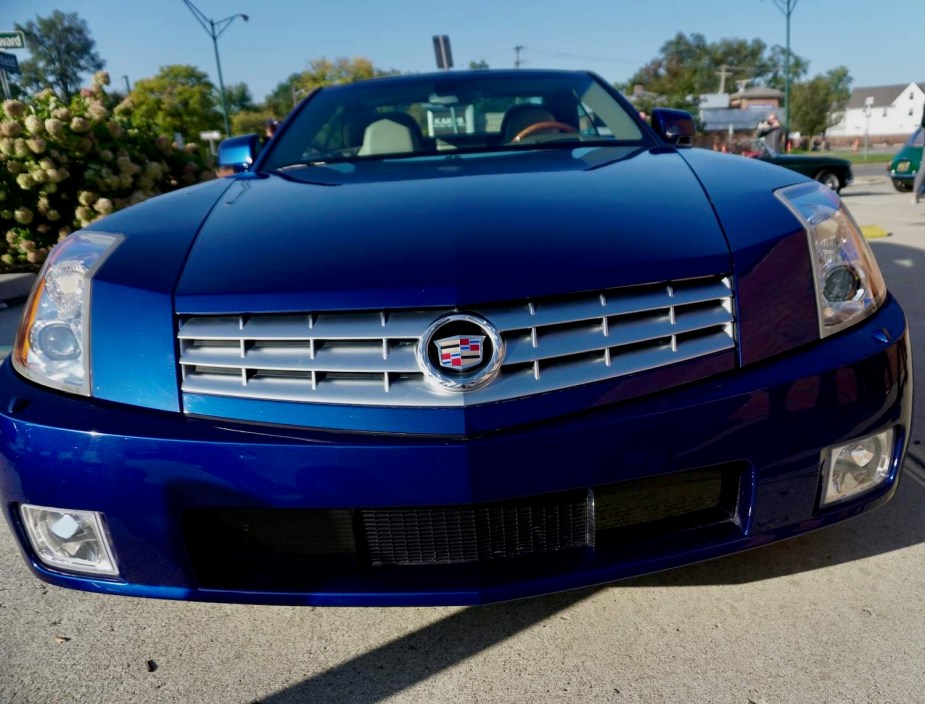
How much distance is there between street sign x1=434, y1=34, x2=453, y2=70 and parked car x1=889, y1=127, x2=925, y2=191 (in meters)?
9.18

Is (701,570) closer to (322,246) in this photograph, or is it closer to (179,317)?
(322,246)

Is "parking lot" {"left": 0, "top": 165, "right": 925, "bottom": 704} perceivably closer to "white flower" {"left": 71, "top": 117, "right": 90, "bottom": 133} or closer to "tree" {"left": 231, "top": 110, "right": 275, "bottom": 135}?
"white flower" {"left": 71, "top": 117, "right": 90, "bottom": 133}

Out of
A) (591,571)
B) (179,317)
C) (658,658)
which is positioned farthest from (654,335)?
(179,317)

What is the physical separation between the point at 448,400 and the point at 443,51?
694cm

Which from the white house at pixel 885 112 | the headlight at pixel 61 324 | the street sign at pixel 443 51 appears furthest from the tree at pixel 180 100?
the white house at pixel 885 112

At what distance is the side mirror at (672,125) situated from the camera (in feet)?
9.48

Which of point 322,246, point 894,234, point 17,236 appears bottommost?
point 894,234

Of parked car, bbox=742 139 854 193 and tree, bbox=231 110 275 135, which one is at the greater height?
tree, bbox=231 110 275 135

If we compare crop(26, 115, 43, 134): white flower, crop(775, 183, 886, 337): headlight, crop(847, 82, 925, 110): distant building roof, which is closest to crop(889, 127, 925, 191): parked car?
crop(26, 115, 43, 134): white flower

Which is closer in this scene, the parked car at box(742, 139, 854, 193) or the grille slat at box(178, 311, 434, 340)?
the grille slat at box(178, 311, 434, 340)

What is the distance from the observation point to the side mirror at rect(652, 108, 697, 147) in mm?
2889

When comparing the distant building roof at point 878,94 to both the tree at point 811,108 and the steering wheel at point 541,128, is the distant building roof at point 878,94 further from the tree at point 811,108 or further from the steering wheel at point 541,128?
the steering wheel at point 541,128

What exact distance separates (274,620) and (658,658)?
89 cm

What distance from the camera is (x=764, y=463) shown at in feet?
4.83
